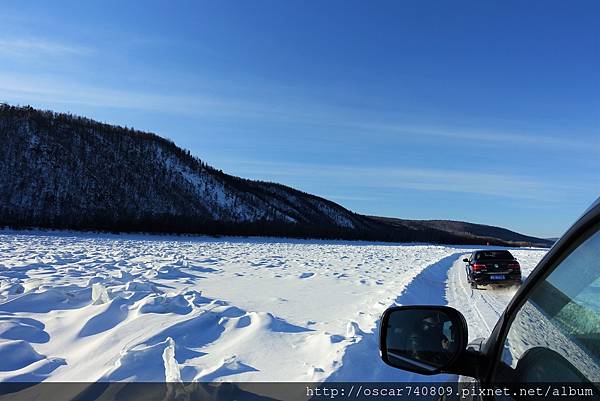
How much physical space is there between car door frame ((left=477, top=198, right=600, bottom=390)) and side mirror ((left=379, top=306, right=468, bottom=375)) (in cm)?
15

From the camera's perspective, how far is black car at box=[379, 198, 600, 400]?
57.7 inches

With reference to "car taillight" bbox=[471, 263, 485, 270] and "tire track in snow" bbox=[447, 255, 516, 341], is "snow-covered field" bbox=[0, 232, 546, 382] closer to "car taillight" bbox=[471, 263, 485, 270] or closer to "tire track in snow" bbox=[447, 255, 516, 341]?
"tire track in snow" bbox=[447, 255, 516, 341]

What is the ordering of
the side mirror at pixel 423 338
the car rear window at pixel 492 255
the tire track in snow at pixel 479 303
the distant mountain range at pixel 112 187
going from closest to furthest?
the side mirror at pixel 423 338 → the tire track in snow at pixel 479 303 → the car rear window at pixel 492 255 → the distant mountain range at pixel 112 187

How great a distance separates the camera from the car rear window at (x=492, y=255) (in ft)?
49.3

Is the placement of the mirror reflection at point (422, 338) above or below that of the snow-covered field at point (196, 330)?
above

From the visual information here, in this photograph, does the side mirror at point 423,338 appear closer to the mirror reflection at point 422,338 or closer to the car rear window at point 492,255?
the mirror reflection at point 422,338

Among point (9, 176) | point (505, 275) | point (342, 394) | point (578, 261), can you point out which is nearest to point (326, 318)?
point (342, 394)

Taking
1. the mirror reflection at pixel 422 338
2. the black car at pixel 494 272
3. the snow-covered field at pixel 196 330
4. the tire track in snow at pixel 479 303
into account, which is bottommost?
the snow-covered field at pixel 196 330

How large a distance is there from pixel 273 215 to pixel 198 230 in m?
56.0

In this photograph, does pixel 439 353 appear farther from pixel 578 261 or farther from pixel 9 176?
pixel 9 176

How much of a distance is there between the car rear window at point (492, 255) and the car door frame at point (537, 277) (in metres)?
14.1

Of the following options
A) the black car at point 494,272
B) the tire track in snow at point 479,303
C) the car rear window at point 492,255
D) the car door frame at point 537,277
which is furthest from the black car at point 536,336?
the car rear window at point 492,255

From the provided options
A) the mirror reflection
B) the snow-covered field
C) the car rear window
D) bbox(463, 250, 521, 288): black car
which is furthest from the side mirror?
the car rear window

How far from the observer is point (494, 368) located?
6.10 feet
